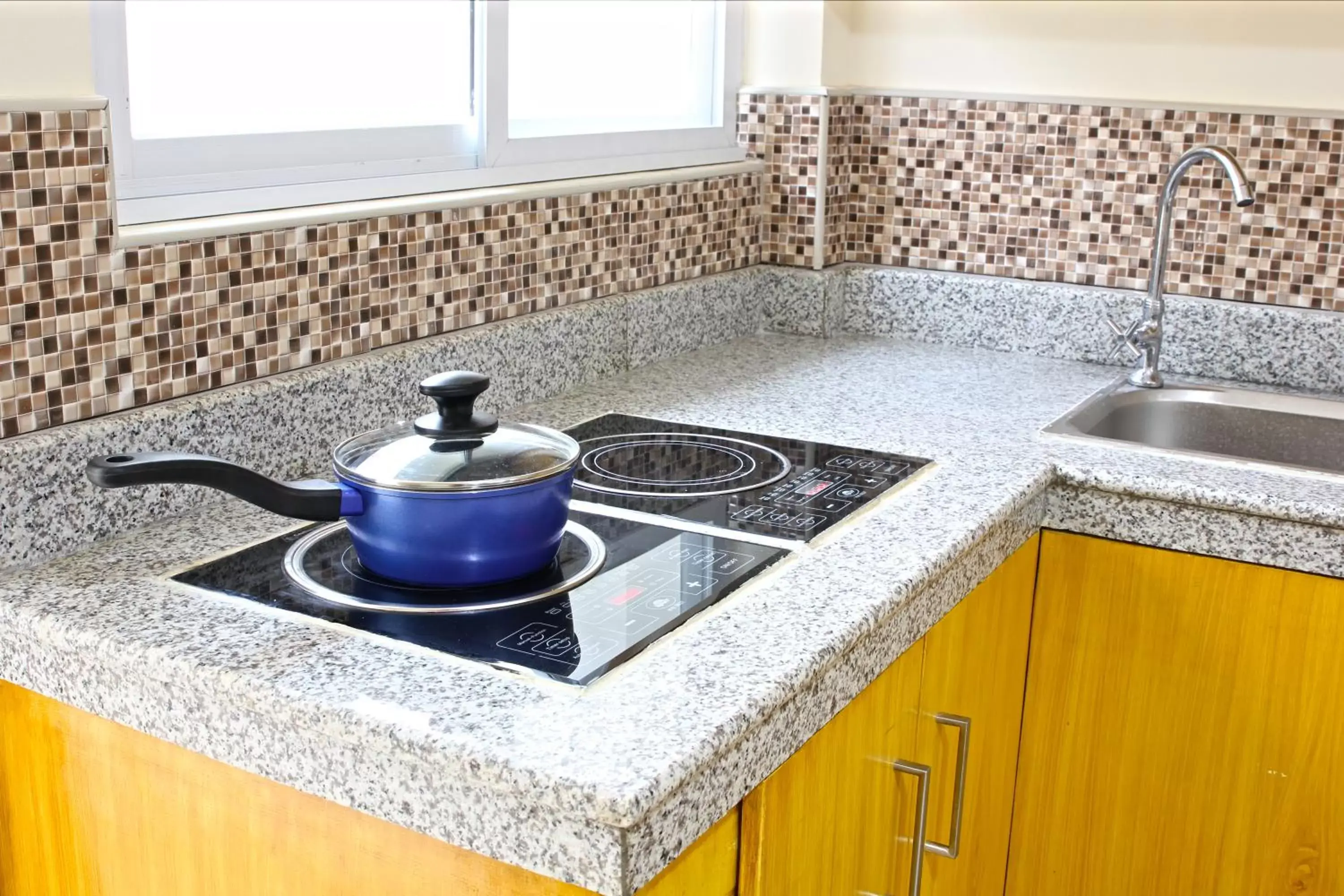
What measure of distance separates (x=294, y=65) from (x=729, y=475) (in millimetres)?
660

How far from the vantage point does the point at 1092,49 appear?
→ 7.22 feet

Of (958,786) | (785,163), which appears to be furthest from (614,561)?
(785,163)

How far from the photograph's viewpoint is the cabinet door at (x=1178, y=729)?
1591 millimetres

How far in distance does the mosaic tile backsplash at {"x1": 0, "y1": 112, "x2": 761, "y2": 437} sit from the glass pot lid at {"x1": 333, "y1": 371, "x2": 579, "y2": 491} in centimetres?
27

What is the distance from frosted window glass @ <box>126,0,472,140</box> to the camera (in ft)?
4.55

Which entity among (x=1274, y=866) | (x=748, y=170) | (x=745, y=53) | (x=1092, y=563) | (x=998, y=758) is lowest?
(x=1274, y=866)

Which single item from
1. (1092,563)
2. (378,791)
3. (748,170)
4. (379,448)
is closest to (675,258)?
(748,170)

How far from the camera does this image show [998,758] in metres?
1.69

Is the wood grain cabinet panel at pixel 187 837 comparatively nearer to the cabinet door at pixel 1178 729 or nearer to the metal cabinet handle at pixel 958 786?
the metal cabinet handle at pixel 958 786

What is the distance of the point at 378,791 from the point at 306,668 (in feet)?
0.38

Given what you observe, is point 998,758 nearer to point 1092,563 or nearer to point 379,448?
point 1092,563

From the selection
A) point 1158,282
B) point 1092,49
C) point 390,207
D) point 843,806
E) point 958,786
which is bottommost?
point 958,786

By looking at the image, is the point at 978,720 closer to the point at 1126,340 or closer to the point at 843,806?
the point at 843,806

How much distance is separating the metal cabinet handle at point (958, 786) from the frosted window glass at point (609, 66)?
962 mm
